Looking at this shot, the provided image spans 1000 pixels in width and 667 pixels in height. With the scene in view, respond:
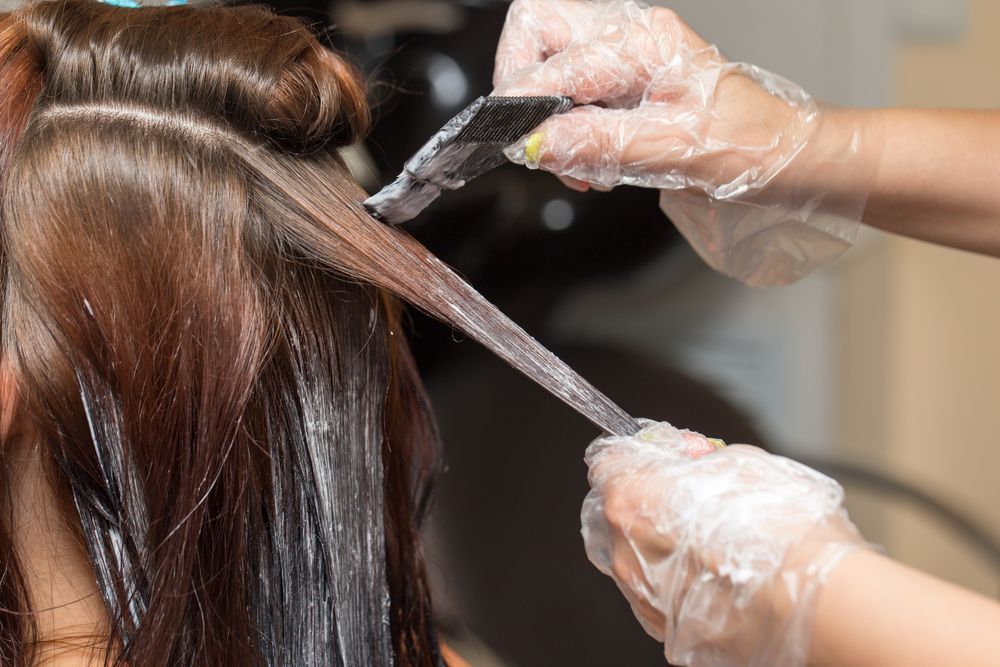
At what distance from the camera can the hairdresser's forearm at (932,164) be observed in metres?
0.98

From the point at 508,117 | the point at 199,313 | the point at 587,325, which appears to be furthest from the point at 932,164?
the point at 199,313

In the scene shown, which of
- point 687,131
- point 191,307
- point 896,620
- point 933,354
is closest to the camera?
point 896,620

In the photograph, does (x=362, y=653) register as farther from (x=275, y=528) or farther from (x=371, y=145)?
(x=371, y=145)

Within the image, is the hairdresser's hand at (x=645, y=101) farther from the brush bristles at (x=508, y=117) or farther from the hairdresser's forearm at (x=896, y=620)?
the hairdresser's forearm at (x=896, y=620)

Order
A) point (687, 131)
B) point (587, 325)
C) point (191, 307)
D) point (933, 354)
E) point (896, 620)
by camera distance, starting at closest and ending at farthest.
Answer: point (896, 620)
point (191, 307)
point (687, 131)
point (587, 325)
point (933, 354)

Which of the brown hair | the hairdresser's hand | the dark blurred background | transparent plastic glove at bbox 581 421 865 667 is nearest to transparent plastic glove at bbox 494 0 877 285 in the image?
the hairdresser's hand

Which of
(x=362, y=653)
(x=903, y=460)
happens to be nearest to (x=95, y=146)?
(x=362, y=653)

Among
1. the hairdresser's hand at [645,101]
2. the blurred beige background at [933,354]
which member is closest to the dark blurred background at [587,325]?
the blurred beige background at [933,354]

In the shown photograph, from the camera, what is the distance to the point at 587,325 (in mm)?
1569

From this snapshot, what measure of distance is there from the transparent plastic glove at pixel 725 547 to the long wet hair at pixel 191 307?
259mm

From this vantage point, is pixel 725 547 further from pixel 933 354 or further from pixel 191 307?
pixel 933 354

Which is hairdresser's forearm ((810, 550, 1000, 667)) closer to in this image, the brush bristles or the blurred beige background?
the brush bristles

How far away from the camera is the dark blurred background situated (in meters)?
1.43

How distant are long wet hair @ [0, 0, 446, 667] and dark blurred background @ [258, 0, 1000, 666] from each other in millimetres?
602
